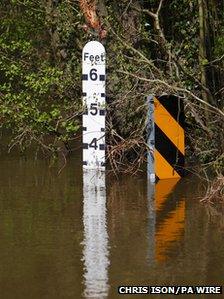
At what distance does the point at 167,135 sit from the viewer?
28.2 feet

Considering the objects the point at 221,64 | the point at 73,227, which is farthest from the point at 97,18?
the point at 73,227

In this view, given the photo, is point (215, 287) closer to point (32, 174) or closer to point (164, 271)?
point (164, 271)

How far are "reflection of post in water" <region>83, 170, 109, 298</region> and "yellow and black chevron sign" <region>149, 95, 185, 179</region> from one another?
2.34 ft

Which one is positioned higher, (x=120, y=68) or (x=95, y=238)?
(x=120, y=68)

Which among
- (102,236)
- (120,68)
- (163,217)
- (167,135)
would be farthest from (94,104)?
(102,236)

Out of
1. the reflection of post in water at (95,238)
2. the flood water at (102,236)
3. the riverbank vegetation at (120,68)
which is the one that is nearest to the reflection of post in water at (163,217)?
the flood water at (102,236)

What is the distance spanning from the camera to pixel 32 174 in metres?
9.30

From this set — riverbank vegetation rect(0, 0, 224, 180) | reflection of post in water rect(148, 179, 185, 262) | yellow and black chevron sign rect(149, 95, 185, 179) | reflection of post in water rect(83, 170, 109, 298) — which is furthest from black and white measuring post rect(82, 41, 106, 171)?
reflection of post in water rect(148, 179, 185, 262)

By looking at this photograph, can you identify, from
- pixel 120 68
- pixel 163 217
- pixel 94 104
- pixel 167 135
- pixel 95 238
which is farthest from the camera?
pixel 94 104

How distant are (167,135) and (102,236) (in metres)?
2.55

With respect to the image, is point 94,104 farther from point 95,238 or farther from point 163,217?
point 95,238

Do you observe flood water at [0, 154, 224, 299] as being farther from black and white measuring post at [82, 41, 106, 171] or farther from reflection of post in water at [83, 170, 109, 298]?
black and white measuring post at [82, 41, 106, 171]

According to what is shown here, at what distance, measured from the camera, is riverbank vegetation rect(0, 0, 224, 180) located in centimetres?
852

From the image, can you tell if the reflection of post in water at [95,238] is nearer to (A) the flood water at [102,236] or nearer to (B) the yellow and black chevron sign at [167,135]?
(A) the flood water at [102,236]
